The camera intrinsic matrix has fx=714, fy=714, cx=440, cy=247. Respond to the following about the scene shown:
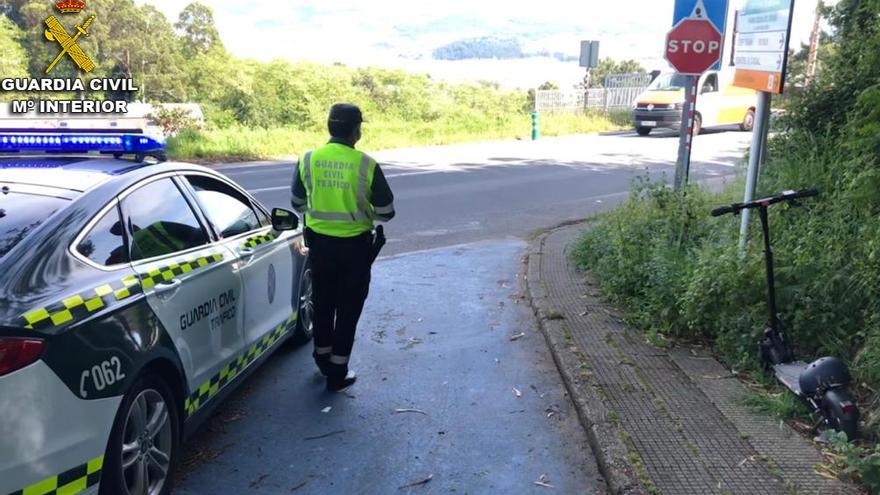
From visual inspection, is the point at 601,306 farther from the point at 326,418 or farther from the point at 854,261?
the point at 326,418

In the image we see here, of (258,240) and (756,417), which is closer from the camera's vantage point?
(756,417)

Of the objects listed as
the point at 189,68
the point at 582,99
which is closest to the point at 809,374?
the point at 189,68

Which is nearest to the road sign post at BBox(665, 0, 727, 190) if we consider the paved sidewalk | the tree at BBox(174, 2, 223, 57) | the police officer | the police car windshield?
the paved sidewalk

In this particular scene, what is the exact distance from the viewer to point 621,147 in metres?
21.3

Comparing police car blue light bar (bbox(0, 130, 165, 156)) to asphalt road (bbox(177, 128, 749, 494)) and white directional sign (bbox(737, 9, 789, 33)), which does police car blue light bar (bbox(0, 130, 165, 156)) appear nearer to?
asphalt road (bbox(177, 128, 749, 494))

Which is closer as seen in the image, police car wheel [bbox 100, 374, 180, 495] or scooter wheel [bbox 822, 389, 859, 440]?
police car wheel [bbox 100, 374, 180, 495]

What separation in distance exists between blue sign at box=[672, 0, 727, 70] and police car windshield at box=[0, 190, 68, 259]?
666 centimetres

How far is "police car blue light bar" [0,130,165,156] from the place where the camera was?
155 inches

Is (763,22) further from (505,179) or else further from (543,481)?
(505,179)

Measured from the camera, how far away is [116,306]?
9.32 ft

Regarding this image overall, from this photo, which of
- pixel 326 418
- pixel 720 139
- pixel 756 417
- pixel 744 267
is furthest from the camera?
pixel 720 139

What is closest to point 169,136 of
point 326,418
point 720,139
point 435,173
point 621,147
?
point 435,173

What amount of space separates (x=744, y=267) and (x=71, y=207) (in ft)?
13.4

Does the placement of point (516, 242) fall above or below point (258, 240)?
below
